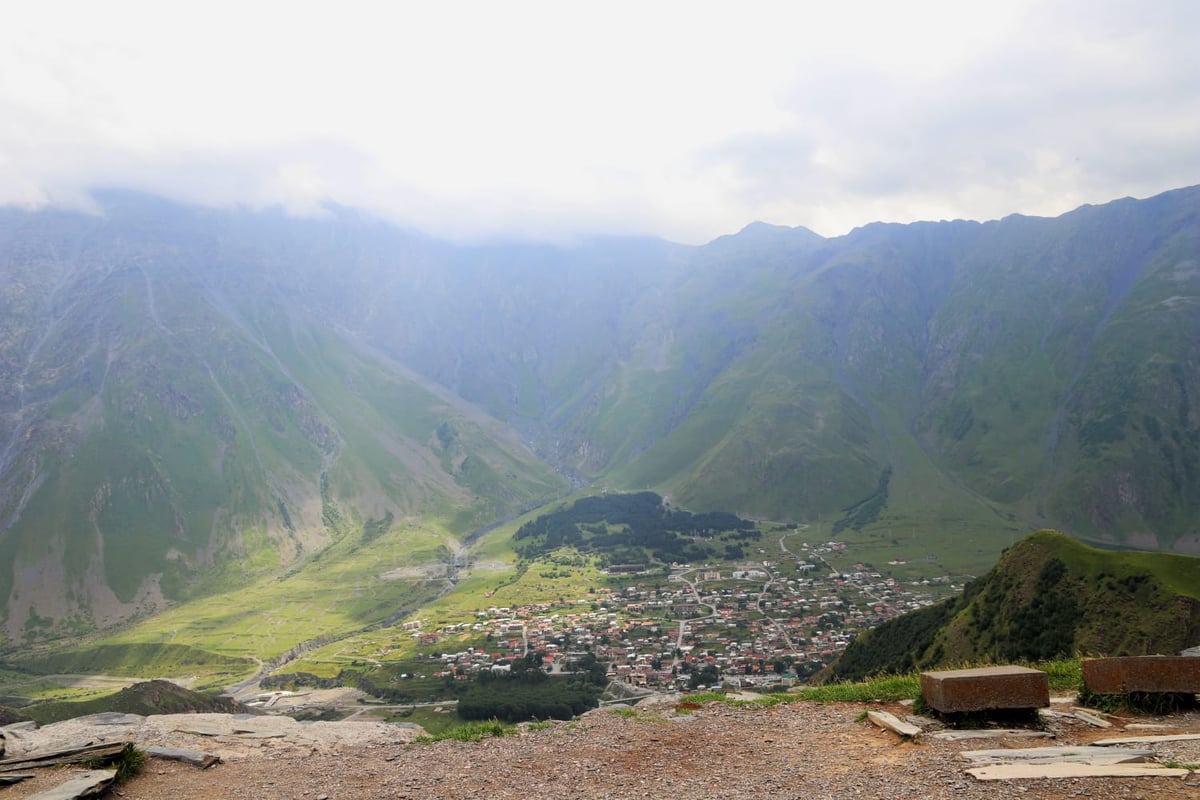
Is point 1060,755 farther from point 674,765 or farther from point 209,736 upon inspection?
point 209,736

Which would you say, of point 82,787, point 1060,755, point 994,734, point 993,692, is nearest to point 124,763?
point 82,787

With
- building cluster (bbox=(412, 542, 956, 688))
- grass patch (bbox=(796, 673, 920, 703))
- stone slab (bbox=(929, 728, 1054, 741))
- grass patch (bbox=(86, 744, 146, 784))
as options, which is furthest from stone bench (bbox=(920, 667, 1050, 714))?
building cluster (bbox=(412, 542, 956, 688))

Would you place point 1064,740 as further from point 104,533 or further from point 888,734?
point 104,533

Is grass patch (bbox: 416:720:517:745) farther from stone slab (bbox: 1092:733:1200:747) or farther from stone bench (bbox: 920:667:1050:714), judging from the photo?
stone slab (bbox: 1092:733:1200:747)

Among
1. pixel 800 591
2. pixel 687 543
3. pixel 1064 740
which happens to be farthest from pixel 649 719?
pixel 687 543

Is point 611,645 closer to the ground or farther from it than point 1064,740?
closer to the ground

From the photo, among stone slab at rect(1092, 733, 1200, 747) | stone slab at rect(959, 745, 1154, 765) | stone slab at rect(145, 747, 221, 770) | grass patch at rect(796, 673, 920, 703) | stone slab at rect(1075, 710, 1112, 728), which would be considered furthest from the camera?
grass patch at rect(796, 673, 920, 703)

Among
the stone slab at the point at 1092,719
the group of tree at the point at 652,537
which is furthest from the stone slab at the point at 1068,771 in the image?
the group of tree at the point at 652,537
